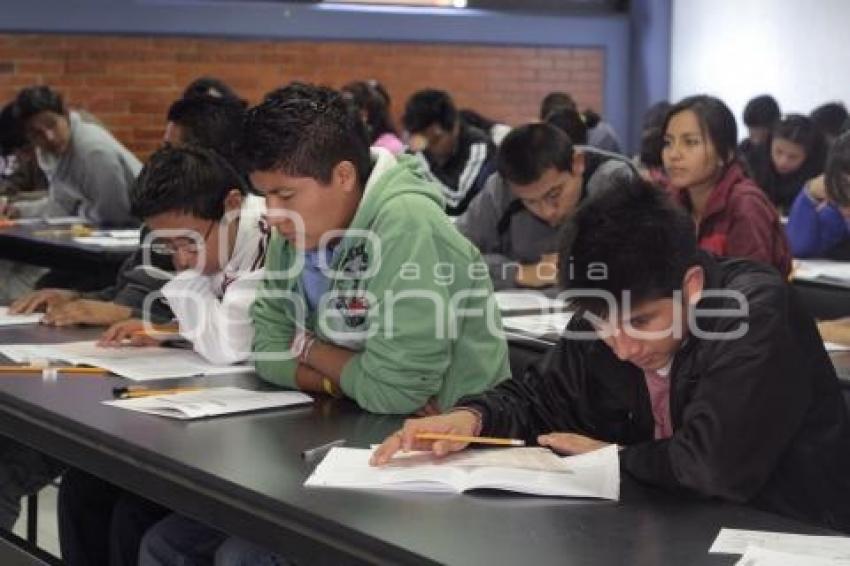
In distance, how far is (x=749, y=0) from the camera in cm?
911

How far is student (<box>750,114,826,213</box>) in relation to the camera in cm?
636

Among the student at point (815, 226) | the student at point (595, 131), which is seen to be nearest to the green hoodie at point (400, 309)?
the student at point (815, 226)

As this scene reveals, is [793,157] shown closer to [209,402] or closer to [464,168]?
[464,168]

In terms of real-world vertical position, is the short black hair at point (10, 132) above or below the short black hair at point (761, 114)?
below

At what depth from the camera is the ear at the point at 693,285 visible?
6.76ft

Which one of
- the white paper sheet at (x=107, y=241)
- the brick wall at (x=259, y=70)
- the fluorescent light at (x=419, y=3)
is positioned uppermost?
the fluorescent light at (x=419, y=3)

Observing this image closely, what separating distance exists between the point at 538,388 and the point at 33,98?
414cm

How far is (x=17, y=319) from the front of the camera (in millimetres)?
3494

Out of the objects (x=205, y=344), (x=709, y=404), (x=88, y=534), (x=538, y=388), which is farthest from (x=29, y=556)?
(x=709, y=404)

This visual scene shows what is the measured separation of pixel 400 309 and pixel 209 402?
15.0 inches

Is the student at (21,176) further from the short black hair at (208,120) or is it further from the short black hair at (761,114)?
the short black hair at (761,114)

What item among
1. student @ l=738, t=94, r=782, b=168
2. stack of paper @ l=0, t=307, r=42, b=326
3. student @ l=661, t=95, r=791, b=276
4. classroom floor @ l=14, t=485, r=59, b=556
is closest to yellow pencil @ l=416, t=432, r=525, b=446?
stack of paper @ l=0, t=307, r=42, b=326

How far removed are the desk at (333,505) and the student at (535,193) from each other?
5.41 ft

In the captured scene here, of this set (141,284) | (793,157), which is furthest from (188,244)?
(793,157)
